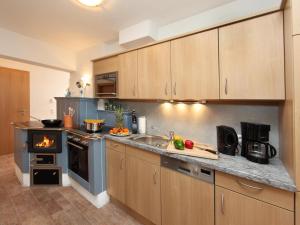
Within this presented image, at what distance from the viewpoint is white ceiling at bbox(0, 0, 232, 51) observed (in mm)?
1915

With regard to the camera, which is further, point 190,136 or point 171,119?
point 171,119

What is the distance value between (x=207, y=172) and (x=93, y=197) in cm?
174

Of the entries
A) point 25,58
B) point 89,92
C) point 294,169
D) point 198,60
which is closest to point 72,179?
point 89,92

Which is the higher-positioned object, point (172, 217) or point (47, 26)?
point (47, 26)

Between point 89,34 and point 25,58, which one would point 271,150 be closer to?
point 89,34

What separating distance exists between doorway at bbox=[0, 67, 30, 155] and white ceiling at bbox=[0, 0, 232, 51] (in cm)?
216

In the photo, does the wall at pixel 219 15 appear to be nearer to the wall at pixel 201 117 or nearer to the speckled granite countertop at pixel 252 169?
the wall at pixel 201 117

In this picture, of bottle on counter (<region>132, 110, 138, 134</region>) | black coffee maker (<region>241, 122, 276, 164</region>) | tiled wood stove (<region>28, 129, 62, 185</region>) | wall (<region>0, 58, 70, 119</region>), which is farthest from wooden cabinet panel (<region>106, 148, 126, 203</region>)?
wall (<region>0, 58, 70, 119</region>)

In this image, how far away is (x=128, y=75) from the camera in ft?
7.66

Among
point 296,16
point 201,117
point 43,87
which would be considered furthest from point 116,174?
point 43,87

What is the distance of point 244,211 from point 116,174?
1.52 meters

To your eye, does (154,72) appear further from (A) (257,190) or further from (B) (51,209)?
(B) (51,209)

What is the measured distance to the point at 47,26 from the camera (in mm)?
2500

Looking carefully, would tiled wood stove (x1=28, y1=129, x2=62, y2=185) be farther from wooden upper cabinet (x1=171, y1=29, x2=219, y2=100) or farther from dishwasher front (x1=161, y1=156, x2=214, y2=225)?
wooden upper cabinet (x1=171, y1=29, x2=219, y2=100)
